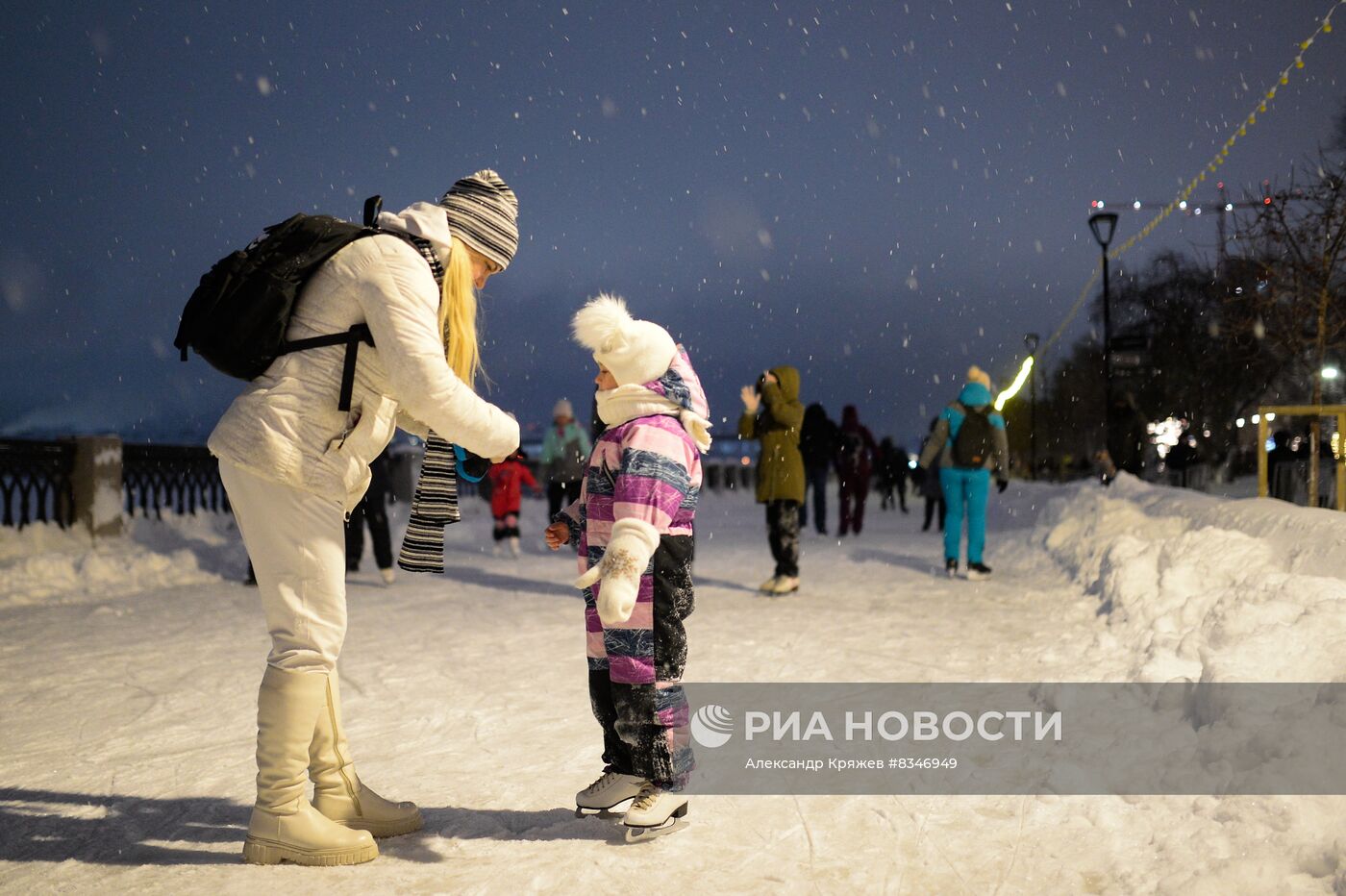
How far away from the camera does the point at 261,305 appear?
9.32 ft

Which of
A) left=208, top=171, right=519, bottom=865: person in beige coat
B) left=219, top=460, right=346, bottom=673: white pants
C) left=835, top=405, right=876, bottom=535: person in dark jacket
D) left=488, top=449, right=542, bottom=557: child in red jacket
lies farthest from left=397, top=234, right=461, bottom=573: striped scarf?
left=835, top=405, right=876, bottom=535: person in dark jacket

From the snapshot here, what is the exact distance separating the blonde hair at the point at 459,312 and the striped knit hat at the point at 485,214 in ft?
0.17

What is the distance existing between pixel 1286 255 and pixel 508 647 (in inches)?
394

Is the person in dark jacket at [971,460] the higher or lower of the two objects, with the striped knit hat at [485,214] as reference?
lower

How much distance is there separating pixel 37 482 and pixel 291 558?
10.0 m

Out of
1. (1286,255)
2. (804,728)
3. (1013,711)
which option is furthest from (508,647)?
(1286,255)

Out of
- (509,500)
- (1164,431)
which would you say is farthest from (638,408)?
(1164,431)

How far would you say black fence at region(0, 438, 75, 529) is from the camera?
10.7 meters

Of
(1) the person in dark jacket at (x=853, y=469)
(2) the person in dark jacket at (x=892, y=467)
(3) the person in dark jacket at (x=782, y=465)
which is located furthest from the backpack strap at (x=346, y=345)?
(2) the person in dark jacket at (x=892, y=467)

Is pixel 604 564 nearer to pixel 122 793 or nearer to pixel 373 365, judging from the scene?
pixel 373 365

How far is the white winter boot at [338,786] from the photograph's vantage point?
3.25 m

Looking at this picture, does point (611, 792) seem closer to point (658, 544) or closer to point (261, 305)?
point (658, 544)

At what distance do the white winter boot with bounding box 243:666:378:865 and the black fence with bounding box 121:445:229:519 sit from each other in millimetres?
10328

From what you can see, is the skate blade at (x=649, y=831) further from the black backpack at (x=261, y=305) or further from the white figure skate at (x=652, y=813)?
the black backpack at (x=261, y=305)
